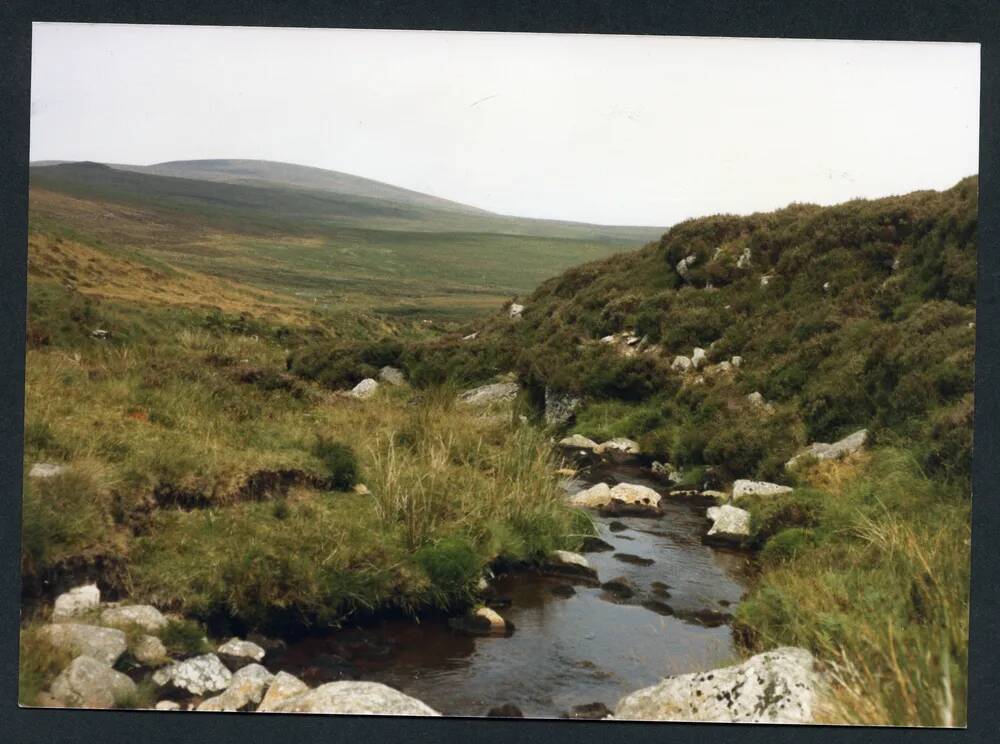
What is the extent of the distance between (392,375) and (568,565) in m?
4.93

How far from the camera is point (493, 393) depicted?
13.1 metres

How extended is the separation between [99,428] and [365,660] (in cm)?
316

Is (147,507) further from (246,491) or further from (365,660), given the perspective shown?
(365,660)

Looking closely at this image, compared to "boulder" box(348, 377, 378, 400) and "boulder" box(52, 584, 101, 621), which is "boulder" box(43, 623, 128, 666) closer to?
"boulder" box(52, 584, 101, 621)

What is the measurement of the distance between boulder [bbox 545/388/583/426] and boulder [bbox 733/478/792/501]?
12.9 feet

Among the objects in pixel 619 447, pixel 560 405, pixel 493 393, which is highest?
pixel 493 393

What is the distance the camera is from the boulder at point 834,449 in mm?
9094

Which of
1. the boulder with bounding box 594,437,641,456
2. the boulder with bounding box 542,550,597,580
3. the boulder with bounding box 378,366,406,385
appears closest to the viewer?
the boulder with bounding box 542,550,597,580

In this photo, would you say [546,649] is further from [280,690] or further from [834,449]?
[834,449]

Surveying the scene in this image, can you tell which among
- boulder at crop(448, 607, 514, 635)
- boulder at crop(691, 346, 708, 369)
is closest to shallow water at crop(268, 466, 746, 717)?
boulder at crop(448, 607, 514, 635)

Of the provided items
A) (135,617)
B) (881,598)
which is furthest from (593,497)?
(135,617)

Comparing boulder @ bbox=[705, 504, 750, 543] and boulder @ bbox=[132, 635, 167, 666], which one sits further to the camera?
boulder @ bbox=[705, 504, 750, 543]

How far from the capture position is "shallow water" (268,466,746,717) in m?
6.08

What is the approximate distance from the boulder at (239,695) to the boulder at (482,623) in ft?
5.07
